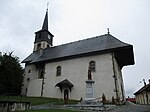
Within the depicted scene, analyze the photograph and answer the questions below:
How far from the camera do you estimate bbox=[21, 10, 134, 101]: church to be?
20.2m

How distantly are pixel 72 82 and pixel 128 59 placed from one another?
27.5 feet

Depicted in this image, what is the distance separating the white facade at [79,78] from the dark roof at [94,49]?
66cm

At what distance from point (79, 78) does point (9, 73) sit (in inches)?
364

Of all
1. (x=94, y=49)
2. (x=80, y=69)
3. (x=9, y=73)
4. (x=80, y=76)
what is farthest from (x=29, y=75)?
(x=94, y=49)

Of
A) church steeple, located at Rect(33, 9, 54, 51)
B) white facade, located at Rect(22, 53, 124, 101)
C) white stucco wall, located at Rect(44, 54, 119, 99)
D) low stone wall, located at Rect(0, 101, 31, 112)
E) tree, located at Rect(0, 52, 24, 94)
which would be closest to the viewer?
low stone wall, located at Rect(0, 101, 31, 112)

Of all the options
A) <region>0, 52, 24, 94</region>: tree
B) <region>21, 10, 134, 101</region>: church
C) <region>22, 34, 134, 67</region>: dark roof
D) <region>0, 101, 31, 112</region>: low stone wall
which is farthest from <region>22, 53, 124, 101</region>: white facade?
<region>0, 101, 31, 112</region>: low stone wall

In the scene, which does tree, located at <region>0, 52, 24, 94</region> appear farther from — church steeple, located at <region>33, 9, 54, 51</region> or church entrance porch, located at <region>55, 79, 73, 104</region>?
church steeple, located at <region>33, 9, 54, 51</region>

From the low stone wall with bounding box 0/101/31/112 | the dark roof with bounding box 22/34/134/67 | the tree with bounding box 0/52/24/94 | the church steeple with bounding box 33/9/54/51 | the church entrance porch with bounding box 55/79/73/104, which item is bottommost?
the low stone wall with bounding box 0/101/31/112

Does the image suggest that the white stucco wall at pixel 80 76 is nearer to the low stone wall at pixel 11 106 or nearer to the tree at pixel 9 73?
the tree at pixel 9 73

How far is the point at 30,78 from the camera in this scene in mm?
26812

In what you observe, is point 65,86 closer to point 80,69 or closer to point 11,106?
point 80,69

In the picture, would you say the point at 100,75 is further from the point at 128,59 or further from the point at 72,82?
the point at 128,59

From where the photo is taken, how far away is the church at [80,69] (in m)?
20.2

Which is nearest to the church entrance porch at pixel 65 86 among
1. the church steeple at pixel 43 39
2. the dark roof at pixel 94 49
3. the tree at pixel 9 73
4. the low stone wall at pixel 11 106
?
the dark roof at pixel 94 49
